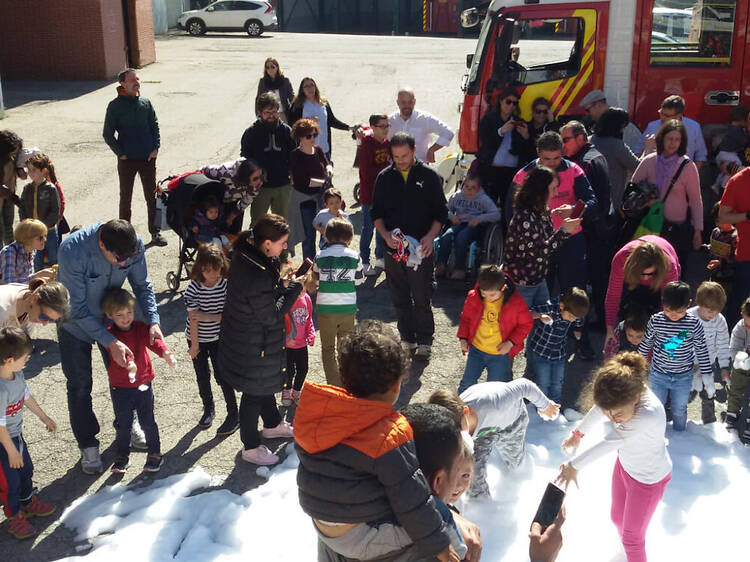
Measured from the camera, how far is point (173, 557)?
4836 millimetres

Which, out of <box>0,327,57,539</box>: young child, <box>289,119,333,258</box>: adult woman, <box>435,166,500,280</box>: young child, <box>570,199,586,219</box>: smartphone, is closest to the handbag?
<box>570,199,586,219</box>: smartphone

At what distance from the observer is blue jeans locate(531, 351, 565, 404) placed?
631 cm

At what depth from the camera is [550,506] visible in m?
4.46

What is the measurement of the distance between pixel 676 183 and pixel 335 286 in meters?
3.34

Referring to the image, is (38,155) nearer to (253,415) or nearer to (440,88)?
(253,415)

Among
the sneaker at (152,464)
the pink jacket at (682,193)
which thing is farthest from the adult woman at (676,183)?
the sneaker at (152,464)

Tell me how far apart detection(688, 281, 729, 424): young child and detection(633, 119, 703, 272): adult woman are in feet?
5.15

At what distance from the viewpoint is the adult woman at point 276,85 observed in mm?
11805

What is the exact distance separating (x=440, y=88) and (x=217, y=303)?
17040mm

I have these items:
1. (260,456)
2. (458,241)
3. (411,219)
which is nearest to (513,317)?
(411,219)

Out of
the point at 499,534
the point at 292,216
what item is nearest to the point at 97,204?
the point at 292,216

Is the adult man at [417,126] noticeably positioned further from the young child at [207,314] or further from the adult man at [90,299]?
the adult man at [90,299]

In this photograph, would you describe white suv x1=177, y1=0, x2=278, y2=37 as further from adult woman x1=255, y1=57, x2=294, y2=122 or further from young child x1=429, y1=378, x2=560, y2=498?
young child x1=429, y1=378, x2=560, y2=498

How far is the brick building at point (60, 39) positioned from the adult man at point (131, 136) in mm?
14130
